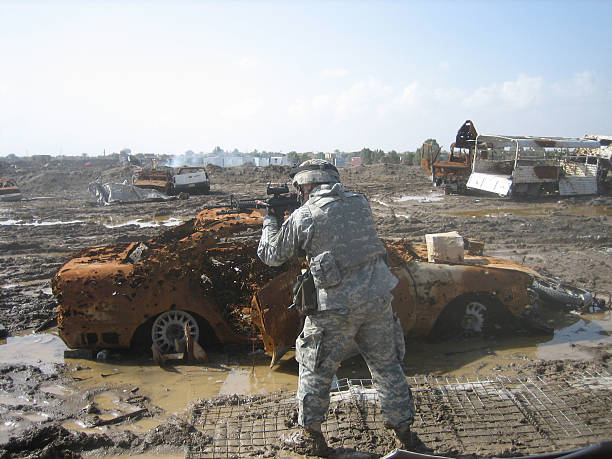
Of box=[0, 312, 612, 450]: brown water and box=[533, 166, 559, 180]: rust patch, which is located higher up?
box=[533, 166, 559, 180]: rust patch

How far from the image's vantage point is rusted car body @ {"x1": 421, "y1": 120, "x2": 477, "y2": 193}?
2016cm

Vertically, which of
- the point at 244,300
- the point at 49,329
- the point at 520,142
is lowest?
the point at 49,329

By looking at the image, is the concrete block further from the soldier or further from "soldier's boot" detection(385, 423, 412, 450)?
"soldier's boot" detection(385, 423, 412, 450)

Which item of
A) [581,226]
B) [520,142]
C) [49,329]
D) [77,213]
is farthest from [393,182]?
[49,329]

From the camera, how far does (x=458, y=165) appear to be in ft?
66.9

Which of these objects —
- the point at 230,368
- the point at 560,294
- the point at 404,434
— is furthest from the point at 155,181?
the point at 404,434

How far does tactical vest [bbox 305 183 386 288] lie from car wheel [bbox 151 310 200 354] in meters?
2.45

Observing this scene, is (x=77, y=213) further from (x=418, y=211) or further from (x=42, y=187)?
(x=42, y=187)

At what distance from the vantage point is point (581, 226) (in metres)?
12.3

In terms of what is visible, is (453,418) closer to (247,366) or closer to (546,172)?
(247,366)

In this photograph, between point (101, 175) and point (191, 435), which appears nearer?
point (191, 435)

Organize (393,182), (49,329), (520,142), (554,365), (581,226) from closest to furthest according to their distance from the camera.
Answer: (554,365) → (49,329) → (581,226) → (520,142) → (393,182)

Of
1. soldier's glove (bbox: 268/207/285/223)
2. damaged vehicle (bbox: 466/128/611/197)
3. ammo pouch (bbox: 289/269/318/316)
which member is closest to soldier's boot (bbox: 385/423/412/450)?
ammo pouch (bbox: 289/269/318/316)

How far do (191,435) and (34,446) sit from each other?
1049mm
